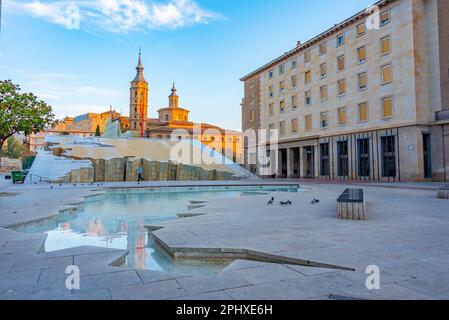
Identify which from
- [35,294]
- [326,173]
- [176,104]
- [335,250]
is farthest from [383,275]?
[176,104]

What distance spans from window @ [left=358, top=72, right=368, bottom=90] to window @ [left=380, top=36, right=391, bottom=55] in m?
2.38

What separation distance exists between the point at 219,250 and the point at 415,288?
2.66 metres

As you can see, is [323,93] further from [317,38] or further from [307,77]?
[317,38]

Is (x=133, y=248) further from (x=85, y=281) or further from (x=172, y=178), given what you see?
(x=172, y=178)

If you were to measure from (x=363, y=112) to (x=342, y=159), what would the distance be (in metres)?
5.00

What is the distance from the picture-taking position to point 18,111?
14711mm

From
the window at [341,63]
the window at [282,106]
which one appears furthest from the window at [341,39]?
the window at [282,106]

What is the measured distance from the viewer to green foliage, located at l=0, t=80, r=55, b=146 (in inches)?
569

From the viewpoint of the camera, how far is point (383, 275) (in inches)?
146

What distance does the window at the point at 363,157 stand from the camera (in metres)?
28.9

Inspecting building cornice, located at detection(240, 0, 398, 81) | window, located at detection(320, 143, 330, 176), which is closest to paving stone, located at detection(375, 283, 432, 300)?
building cornice, located at detection(240, 0, 398, 81)

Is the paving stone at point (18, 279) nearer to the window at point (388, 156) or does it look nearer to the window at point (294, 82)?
the window at point (388, 156)

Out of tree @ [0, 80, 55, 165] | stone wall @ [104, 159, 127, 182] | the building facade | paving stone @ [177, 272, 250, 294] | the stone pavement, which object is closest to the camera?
the stone pavement

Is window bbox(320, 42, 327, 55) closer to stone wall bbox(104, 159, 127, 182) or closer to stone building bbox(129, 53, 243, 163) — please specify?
stone wall bbox(104, 159, 127, 182)
